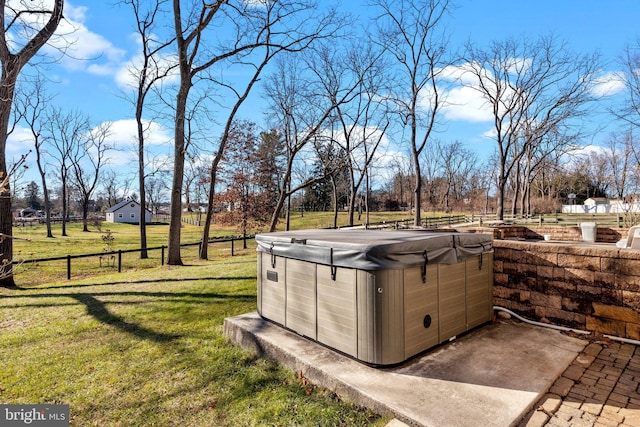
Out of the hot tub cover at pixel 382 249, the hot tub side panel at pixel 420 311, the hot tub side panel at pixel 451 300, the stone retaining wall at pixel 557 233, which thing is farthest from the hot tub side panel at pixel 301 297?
the stone retaining wall at pixel 557 233

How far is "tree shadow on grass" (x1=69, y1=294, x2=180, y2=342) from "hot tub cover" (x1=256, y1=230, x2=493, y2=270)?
1.76 m

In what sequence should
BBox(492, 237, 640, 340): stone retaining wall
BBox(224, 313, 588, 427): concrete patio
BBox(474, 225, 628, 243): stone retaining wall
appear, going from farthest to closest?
BBox(474, 225, 628, 243): stone retaining wall < BBox(492, 237, 640, 340): stone retaining wall < BBox(224, 313, 588, 427): concrete patio

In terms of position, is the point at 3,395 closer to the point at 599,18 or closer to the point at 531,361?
the point at 531,361

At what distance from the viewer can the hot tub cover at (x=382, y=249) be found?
290cm

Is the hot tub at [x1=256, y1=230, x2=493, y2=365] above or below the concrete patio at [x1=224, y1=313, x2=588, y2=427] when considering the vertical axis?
above

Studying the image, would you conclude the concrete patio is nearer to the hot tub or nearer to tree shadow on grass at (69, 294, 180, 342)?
the hot tub

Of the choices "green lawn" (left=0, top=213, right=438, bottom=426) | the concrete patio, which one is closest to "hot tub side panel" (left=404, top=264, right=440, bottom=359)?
the concrete patio

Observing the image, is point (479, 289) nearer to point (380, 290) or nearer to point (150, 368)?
point (380, 290)

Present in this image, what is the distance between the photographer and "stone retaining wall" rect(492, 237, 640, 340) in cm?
362

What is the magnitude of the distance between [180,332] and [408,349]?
9.65ft

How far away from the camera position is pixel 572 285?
4.00m

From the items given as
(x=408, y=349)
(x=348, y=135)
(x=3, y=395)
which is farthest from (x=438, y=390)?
(x=348, y=135)

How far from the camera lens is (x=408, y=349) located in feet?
10.2

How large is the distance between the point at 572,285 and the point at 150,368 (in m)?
4.81
